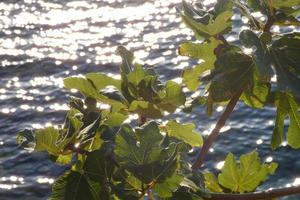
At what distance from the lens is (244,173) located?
2.09 m

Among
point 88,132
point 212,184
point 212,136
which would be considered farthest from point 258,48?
point 212,184

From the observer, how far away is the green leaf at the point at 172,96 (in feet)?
5.59

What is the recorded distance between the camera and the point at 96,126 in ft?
5.08

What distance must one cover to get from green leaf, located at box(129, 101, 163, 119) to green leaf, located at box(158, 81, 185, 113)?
0.07 ft

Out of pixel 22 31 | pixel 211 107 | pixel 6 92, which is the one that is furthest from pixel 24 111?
pixel 211 107

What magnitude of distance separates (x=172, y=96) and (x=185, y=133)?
0.51 ft

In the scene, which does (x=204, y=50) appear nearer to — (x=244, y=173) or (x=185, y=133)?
(x=185, y=133)

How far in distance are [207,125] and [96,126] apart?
37.8 feet

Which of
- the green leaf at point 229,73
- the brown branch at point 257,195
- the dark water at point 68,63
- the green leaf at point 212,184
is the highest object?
the green leaf at point 229,73

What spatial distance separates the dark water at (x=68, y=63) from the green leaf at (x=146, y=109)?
967 cm

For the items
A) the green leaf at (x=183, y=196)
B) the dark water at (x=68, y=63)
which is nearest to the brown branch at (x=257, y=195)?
the green leaf at (x=183, y=196)

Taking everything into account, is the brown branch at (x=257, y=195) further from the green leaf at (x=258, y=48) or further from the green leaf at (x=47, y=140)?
the green leaf at (x=47, y=140)

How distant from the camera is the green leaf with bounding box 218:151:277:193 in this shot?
82.4 inches

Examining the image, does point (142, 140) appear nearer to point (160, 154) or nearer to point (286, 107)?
point (160, 154)
